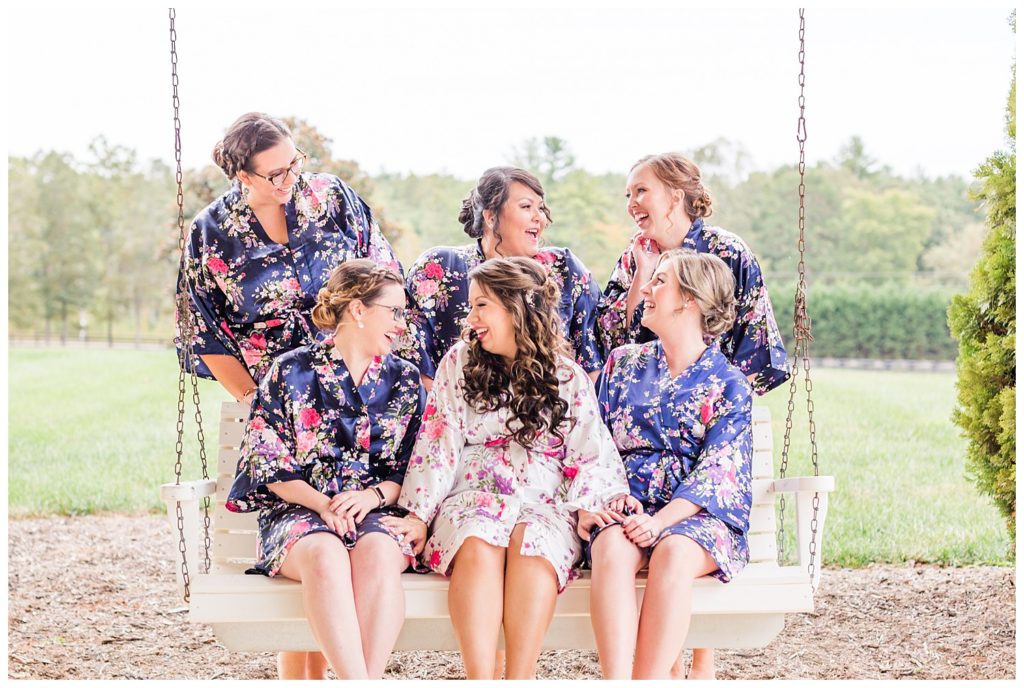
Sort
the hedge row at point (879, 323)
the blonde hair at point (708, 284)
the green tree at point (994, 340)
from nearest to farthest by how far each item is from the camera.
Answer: the blonde hair at point (708, 284) → the green tree at point (994, 340) → the hedge row at point (879, 323)

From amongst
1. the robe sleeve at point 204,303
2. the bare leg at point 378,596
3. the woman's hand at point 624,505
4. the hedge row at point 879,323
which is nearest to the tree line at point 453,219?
the hedge row at point 879,323

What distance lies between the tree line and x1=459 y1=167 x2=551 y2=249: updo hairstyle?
8.74 metres

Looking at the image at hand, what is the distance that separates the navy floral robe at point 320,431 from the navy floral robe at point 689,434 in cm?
59

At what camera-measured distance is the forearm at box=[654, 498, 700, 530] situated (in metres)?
2.71

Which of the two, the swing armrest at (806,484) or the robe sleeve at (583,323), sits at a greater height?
the robe sleeve at (583,323)

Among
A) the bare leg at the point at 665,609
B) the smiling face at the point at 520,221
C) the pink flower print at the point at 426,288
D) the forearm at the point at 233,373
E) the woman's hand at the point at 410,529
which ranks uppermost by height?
the smiling face at the point at 520,221

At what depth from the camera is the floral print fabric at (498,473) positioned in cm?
270

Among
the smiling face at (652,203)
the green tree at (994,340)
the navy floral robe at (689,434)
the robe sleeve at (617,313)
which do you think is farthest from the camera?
the green tree at (994,340)

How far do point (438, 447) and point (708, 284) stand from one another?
0.84m

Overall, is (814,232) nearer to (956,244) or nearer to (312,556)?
(956,244)

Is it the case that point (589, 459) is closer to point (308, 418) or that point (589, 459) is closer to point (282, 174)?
point (308, 418)

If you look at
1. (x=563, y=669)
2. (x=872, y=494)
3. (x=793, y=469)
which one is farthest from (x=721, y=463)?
(x=793, y=469)

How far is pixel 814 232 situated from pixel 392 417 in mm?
12264

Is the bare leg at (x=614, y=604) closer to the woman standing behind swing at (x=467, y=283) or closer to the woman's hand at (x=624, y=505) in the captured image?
the woman's hand at (x=624, y=505)
